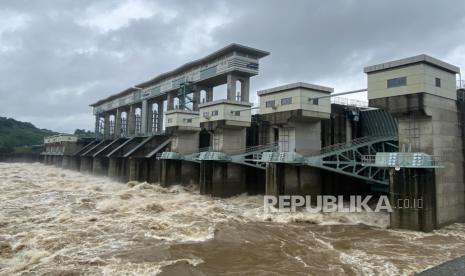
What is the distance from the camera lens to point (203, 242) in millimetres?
14086

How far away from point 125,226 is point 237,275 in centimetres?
850

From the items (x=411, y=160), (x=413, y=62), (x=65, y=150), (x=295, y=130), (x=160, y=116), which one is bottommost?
(x=411, y=160)

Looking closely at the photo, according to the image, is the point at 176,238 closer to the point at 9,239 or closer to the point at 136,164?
the point at 9,239

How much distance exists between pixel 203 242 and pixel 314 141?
513 inches

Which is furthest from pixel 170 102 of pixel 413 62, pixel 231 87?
pixel 413 62

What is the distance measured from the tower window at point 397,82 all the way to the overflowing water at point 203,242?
24.5 ft

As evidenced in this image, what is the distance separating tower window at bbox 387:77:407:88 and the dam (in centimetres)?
7

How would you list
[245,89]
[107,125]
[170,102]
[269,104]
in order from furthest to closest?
1. [107,125]
2. [170,102]
3. [245,89]
4. [269,104]

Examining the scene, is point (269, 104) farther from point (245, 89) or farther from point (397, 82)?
point (245, 89)

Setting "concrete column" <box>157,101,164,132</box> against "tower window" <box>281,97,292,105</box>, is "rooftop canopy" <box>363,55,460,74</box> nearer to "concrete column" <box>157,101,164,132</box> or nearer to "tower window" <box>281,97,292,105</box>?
"tower window" <box>281,97,292,105</box>

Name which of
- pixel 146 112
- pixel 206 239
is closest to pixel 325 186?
pixel 206 239

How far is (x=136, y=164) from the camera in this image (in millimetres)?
36781

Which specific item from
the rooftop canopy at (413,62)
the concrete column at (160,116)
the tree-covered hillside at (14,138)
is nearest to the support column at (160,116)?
the concrete column at (160,116)

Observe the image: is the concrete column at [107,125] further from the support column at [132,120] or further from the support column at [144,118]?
the support column at [144,118]
